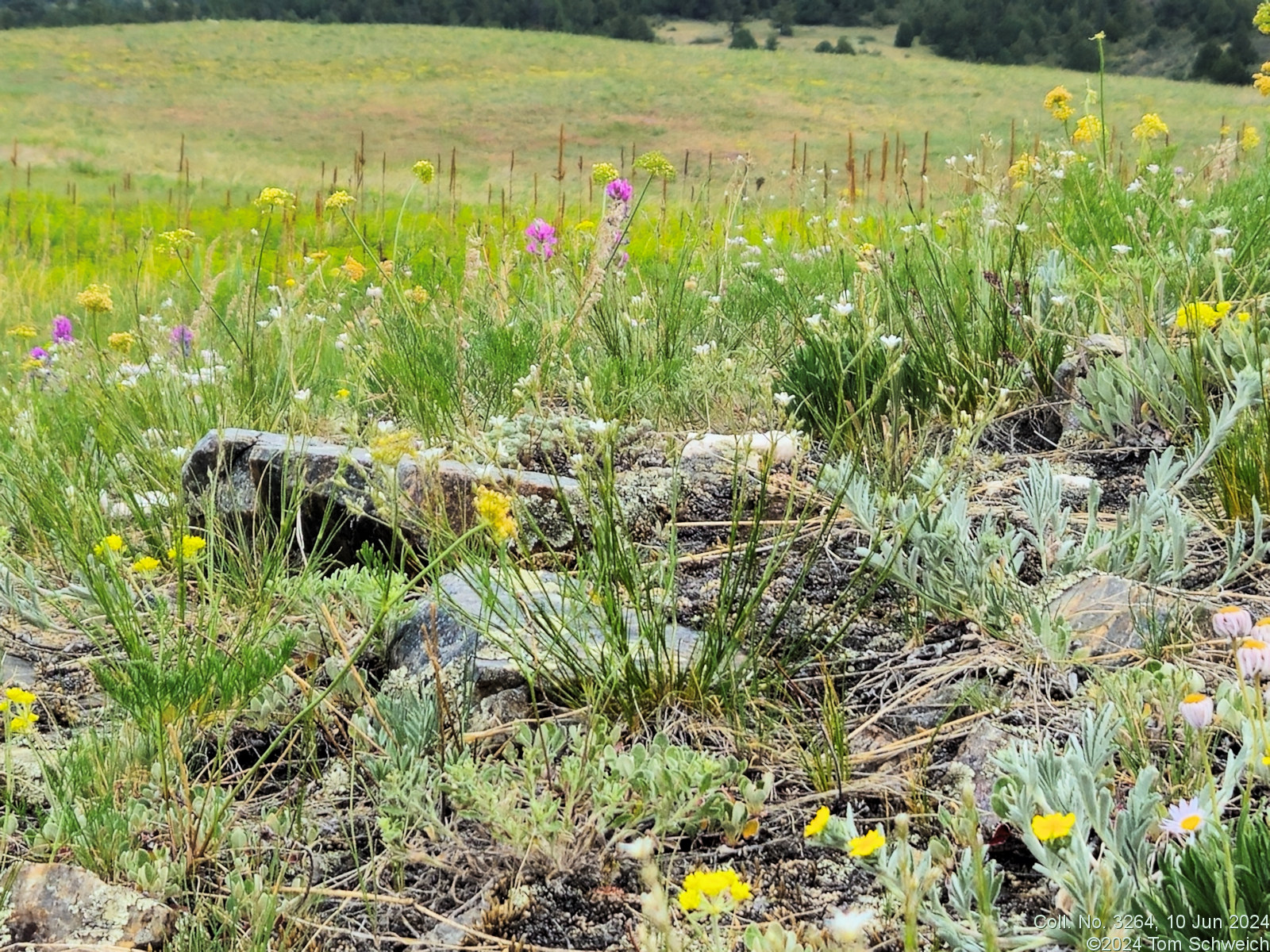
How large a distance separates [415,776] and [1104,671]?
1177 mm


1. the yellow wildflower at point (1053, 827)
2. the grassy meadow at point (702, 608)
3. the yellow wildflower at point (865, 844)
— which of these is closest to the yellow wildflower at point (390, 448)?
the grassy meadow at point (702, 608)

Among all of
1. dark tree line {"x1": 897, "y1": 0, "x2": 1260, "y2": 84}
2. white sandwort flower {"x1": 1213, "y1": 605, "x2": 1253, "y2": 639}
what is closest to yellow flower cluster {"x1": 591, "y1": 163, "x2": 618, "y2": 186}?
white sandwort flower {"x1": 1213, "y1": 605, "x2": 1253, "y2": 639}

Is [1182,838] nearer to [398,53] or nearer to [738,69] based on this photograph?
[738,69]

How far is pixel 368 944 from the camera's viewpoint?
1.41 meters

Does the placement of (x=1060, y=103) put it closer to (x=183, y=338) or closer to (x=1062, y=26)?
(x=183, y=338)

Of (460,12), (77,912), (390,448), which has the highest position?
(460,12)

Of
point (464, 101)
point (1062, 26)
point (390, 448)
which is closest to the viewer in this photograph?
point (390, 448)

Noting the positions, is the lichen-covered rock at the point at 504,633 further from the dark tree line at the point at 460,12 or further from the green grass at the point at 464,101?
the dark tree line at the point at 460,12

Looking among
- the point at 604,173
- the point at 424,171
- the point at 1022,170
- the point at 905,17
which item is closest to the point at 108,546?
the point at 424,171

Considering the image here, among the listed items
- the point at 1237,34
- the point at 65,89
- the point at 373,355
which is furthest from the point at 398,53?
the point at 373,355

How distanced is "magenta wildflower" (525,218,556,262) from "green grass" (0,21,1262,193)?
17122mm

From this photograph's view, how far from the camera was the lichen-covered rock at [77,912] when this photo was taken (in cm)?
138

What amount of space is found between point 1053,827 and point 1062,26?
75011mm

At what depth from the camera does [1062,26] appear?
63.8 m
